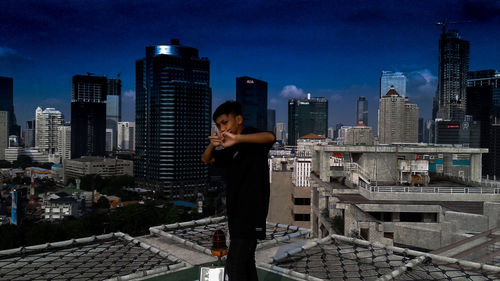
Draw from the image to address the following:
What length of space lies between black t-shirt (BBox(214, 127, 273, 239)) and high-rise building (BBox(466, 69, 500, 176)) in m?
144

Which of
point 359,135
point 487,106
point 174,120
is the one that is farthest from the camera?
point 487,106

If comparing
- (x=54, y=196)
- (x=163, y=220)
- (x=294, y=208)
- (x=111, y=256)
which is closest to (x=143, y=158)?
(x=54, y=196)

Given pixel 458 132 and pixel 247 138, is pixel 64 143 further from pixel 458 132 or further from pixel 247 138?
pixel 247 138

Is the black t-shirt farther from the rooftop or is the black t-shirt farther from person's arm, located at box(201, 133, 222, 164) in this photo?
the rooftop

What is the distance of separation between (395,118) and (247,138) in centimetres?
17843

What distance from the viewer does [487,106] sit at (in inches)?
6693

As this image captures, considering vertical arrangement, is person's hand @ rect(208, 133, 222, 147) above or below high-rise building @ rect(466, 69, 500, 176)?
below

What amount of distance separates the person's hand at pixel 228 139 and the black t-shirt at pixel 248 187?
223mm

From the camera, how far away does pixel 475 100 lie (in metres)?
185

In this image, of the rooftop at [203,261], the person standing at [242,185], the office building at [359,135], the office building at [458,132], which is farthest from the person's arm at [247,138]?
the office building at [458,132]

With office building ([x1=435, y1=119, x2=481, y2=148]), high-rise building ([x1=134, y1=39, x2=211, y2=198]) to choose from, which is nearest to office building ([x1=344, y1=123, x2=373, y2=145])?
office building ([x1=435, y1=119, x2=481, y2=148])

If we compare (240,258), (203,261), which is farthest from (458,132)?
(240,258)

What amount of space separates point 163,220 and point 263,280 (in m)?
52.7

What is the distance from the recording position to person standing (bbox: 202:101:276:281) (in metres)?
3.41
